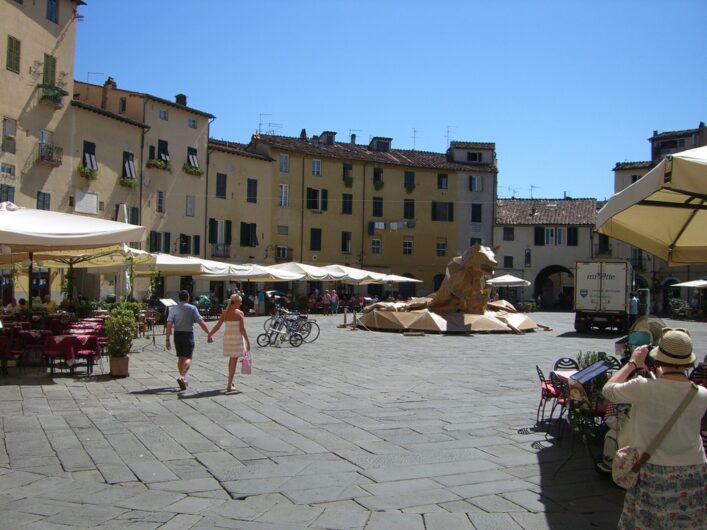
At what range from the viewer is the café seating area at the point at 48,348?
10.8 metres


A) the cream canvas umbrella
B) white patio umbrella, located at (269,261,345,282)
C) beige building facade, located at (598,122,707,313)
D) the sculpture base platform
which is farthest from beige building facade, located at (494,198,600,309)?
the cream canvas umbrella

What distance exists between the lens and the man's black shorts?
10.2 m

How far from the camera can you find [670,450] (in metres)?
3.46

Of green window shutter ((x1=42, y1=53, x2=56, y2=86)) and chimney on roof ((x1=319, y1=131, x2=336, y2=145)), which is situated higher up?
chimney on roof ((x1=319, y1=131, x2=336, y2=145))

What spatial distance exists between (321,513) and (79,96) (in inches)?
1427

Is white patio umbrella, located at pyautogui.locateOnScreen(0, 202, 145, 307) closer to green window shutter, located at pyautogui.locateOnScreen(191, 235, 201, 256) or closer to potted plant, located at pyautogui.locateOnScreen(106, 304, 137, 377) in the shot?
potted plant, located at pyautogui.locateOnScreen(106, 304, 137, 377)

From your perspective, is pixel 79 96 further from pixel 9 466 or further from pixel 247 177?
pixel 9 466

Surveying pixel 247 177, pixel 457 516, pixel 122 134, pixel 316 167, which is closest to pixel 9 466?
pixel 457 516

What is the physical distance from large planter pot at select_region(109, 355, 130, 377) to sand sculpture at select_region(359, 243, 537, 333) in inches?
505

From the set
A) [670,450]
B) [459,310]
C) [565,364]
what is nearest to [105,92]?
[459,310]

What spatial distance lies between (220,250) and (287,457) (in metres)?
36.6

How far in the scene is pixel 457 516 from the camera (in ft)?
15.4

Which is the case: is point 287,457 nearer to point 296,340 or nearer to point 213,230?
point 296,340

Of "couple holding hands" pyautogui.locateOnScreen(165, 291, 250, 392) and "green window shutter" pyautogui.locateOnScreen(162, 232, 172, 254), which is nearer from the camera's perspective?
"couple holding hands" pyautogui.locateOnScreen(165, 291, 250, 392)
